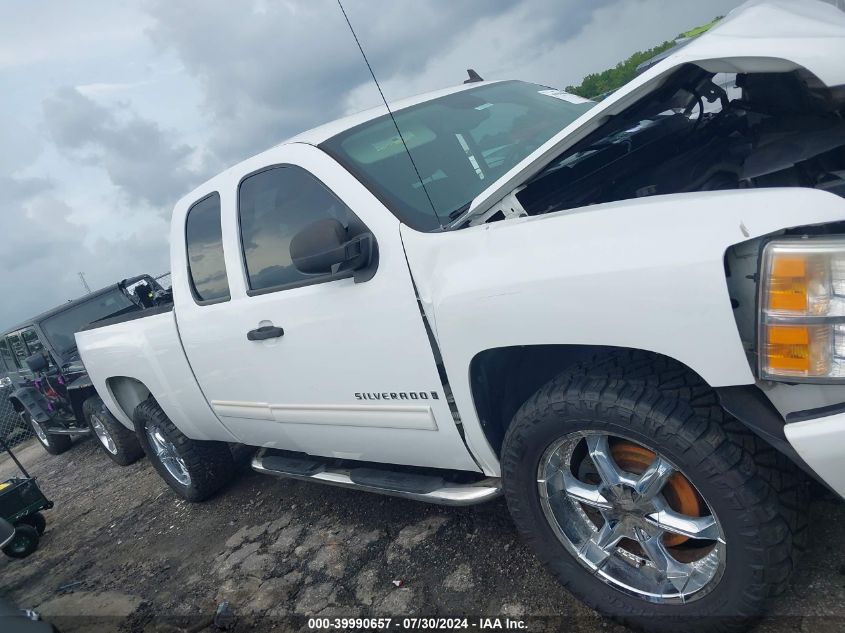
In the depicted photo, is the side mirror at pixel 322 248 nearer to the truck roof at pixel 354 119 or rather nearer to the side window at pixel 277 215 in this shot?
the side window at pixel 277 215

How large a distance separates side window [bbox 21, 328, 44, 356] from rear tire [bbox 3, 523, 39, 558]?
3021 mm

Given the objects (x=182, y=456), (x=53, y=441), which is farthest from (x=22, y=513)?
(x=53, y=441)

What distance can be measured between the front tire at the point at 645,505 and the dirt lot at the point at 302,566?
24 centimetres

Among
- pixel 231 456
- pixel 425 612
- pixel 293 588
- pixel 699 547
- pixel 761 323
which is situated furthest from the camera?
pixel 231 456

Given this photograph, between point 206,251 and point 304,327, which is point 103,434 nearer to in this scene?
point 206,251

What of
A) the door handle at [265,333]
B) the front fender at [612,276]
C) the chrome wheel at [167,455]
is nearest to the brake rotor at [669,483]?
the front fender at [612,276]

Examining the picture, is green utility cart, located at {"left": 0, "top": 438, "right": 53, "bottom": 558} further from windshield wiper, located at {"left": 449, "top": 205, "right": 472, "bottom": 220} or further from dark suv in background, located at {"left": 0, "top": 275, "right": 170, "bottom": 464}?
windshield wiper, located at {"left": 449, "top": 205, "right": 472, "bottom": 220}

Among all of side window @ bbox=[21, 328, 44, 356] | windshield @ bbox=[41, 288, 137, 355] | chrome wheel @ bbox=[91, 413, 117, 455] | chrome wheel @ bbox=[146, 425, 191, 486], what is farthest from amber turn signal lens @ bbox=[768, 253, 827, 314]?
side window @ bbox=[21, 328, 44, 356]

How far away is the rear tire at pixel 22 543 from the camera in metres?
4.62

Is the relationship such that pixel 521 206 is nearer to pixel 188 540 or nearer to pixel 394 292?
pixel 394 292

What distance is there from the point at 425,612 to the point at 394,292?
1.33 meters

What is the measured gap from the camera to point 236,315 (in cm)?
298

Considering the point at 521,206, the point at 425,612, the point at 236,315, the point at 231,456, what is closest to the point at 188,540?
the point at 231,456

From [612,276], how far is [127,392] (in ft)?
13.7
